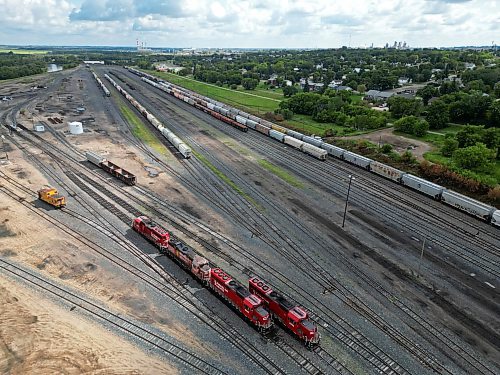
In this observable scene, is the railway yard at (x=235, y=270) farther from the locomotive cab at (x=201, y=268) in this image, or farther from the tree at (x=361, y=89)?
the tree at (x=361, y=89)

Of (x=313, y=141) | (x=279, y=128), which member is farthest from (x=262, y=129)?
(x=313, y=141)

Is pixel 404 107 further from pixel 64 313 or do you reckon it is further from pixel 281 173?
pixel 64 313

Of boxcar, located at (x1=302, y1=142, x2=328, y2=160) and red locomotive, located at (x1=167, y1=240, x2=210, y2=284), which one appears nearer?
red locomotive, located at (x1=167, y1=240, x2=210, y2=284)

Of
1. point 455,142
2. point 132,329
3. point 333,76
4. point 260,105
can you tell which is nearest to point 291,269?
point 132,329

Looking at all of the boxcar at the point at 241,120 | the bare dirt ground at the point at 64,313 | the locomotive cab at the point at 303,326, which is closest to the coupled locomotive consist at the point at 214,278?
the locomotive cab at the point at 303,326

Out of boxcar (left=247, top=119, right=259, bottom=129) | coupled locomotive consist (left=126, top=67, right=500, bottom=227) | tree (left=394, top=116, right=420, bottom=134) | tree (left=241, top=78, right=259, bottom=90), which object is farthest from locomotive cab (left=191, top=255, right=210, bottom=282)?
tree (left=241, top=78, right=259, bottom=90)

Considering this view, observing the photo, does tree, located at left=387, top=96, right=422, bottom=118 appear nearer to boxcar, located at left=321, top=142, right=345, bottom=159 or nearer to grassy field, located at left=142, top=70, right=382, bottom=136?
grassy field, located at left=142, top=70, right=382, bottom=136
